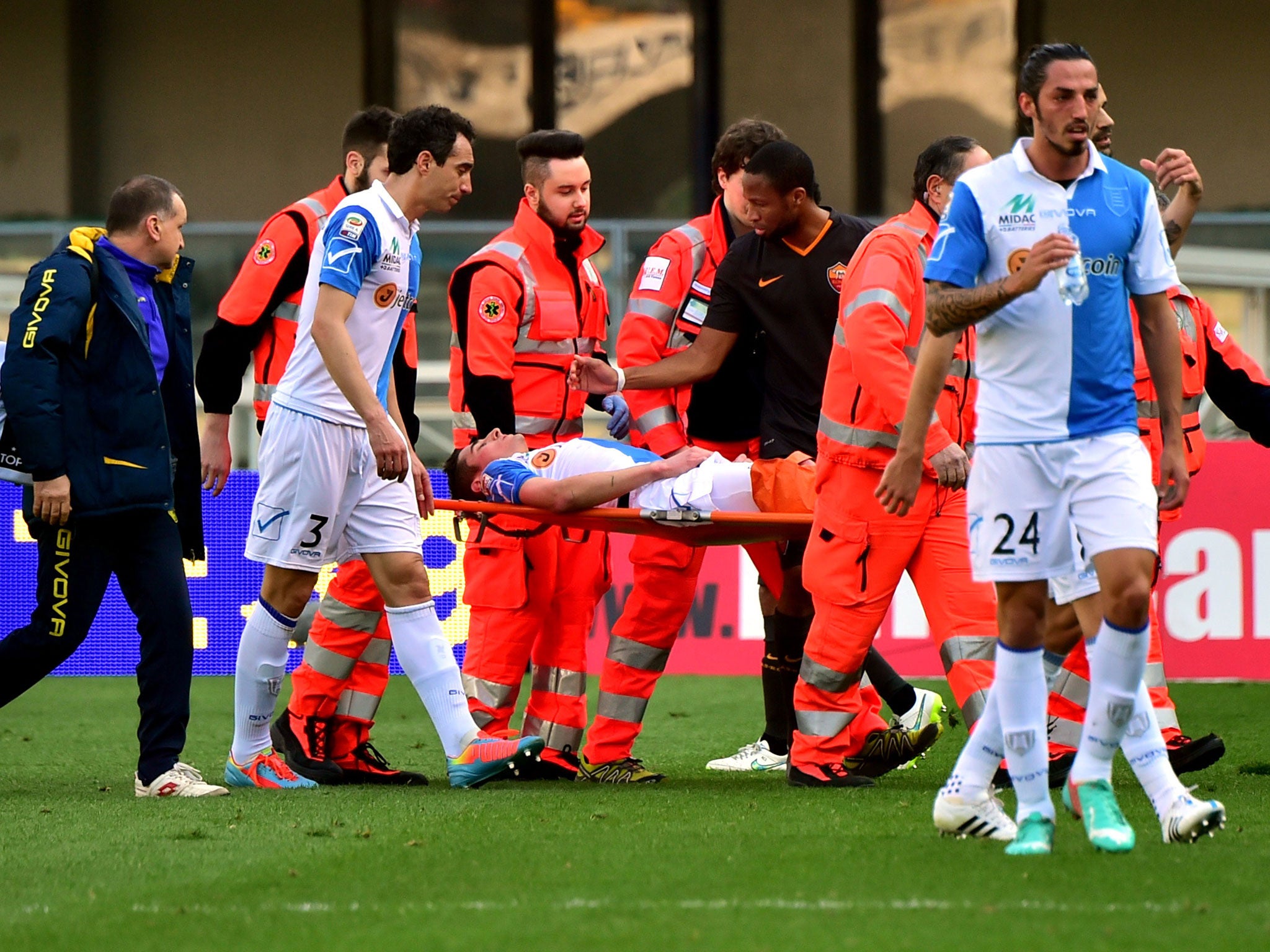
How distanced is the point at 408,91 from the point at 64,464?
12068 mm

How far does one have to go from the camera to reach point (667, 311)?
7.17 meters

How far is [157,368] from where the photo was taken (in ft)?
21.2

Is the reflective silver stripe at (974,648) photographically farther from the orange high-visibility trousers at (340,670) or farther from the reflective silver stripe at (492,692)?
the orange high-visibility trousers at (340,670)

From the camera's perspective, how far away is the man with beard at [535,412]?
6.84 m

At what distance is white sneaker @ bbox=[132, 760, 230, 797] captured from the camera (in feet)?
20.5

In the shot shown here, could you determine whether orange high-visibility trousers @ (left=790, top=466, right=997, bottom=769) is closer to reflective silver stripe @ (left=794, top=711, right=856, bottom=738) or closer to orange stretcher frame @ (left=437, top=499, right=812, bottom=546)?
reflective silver stripe @ (left=794, top=711, right=856, bottom=738)

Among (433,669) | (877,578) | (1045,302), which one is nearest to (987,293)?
(1045,302)

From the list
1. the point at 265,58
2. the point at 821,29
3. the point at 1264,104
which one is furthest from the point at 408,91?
the point at 1264,104

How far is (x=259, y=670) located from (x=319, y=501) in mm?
613

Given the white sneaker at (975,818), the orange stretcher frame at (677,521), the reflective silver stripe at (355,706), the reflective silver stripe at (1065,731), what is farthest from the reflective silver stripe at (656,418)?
the white sneaker at (975,818)

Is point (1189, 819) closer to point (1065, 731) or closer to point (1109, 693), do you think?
point (1109, 693)

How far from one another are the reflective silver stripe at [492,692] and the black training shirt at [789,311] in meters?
1.20

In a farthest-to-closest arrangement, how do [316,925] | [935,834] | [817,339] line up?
[817,339]
[935,834]
[316,925]

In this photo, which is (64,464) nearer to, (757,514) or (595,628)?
(757,514)
